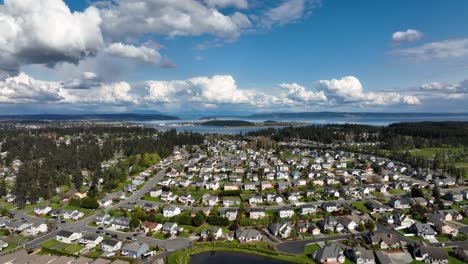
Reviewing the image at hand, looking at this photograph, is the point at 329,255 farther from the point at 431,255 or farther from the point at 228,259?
the point at 228,259

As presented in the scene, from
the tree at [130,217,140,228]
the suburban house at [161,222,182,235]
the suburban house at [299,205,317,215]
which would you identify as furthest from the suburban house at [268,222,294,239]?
the tree at [130,217,140,228]

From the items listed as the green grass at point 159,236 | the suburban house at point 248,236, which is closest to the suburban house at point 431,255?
the suburban house at point 248,236

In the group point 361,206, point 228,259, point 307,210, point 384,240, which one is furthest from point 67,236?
point 361,206

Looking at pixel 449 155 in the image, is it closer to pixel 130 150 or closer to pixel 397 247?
pixel 397 247

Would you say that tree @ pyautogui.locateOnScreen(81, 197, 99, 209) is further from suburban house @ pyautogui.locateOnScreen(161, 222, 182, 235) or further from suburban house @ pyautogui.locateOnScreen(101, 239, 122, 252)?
suburban house @ pyautogui.locateOnScreen(161, 222, 182, 235)

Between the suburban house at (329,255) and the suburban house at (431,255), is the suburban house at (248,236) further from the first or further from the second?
the suburban house at (431,255)

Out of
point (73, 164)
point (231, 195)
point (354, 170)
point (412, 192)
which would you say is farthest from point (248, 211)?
point (73, 164)
